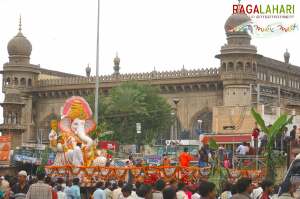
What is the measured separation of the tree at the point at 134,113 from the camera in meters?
49.4

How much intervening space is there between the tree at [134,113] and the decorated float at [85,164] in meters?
26.5

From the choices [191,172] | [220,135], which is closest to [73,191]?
[191,172]

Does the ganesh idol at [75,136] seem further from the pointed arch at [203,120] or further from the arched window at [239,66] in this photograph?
the pointed arch at [203,120]

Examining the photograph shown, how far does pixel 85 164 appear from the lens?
19.7m

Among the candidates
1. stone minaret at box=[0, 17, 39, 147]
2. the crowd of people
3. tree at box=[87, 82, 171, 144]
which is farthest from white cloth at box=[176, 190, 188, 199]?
stone minaret at box=[0, 17, 39, 147]

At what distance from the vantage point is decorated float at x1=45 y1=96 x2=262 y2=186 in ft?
56.0

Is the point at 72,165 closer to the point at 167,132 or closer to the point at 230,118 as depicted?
the point at 230,118

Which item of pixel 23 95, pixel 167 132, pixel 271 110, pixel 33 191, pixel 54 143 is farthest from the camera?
pixel 23 95

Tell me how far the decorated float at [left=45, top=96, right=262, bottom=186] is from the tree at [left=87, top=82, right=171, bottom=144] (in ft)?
87.0

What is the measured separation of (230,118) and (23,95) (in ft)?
80.1

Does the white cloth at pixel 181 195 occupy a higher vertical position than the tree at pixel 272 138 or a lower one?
lower

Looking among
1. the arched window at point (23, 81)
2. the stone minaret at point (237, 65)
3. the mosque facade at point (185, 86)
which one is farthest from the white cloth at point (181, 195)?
the arched window at point (23, 81)

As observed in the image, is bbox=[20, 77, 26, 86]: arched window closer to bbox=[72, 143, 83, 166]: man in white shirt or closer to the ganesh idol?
the ganesh idol

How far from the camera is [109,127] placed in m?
49.3
